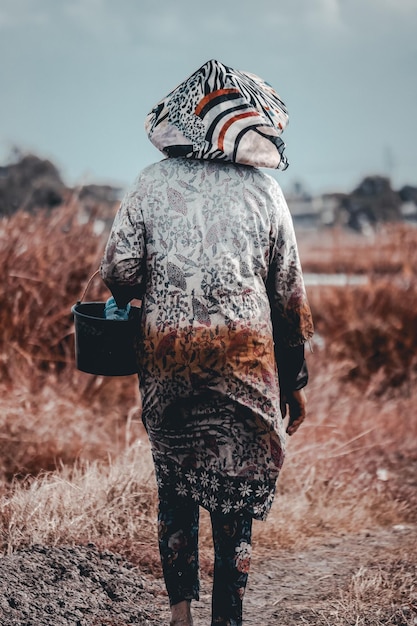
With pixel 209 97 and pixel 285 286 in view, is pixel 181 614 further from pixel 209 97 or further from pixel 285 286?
pixel 209 97

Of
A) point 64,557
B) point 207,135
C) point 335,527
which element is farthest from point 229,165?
point 335,527

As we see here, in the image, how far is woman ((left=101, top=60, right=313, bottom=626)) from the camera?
267 centimetres

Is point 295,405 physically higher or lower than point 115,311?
lower

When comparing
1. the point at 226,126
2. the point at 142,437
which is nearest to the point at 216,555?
the point at 226,126

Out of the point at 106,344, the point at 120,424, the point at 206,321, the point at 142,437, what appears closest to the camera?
the point at 206,321

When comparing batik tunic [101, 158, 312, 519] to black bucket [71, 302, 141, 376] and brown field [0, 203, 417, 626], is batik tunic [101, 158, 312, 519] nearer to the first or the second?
black bucket [71, 302, 141, 376]

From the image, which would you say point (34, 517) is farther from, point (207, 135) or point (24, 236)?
point (24, 236)

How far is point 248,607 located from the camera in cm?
362

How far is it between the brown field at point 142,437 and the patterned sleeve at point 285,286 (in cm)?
119

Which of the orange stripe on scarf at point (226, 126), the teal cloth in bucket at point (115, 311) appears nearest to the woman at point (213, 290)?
the orange stripe on scarf at point (226, 126)

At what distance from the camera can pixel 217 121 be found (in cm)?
267

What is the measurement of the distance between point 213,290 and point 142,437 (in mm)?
2723

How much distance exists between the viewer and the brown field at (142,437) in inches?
149

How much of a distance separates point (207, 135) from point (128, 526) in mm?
2085
